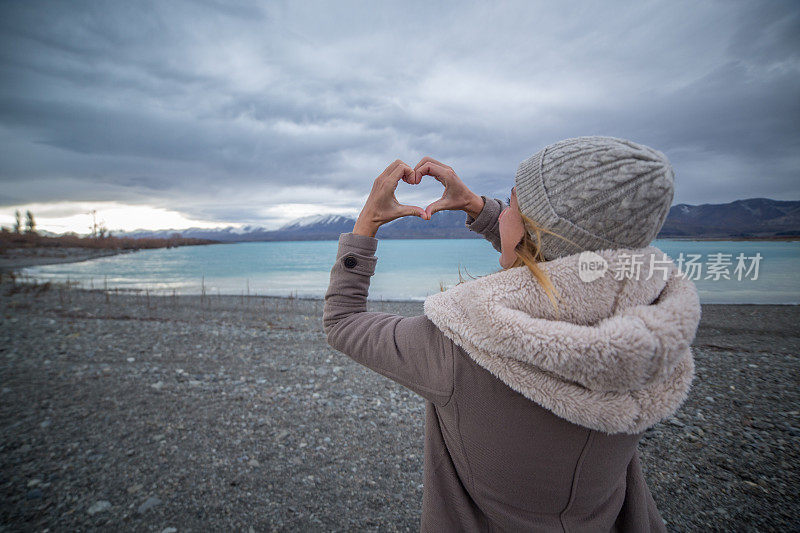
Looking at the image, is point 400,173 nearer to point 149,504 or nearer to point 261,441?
point 149,504

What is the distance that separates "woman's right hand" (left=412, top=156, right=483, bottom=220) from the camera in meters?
1.37

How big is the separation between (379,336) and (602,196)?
720 millimetres

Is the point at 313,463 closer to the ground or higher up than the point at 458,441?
closer to the ground

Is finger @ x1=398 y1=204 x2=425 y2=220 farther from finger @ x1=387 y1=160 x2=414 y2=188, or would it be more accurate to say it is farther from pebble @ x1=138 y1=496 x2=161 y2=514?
pebble @ x1=138 y1=496 x2=161 y2=514

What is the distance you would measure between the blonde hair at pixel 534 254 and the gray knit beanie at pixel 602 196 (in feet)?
0.05

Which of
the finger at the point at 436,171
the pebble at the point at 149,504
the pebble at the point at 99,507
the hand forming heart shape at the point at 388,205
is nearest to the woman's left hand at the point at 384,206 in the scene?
the hand forming heart shape at the point at 388,205

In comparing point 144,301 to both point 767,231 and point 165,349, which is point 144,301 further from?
point 767,231

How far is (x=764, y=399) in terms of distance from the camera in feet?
16.5

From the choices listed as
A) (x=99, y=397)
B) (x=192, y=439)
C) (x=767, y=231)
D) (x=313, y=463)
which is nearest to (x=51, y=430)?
(x=99, y=397)

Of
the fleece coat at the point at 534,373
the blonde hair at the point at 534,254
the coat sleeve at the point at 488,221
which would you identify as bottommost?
the fleece coat at the point at 534,373

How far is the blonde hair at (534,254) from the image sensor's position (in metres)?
0.87

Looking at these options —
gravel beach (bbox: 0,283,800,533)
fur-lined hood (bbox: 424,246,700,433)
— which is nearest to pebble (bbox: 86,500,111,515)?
gravel beach (bbox: 0,283,800,533)

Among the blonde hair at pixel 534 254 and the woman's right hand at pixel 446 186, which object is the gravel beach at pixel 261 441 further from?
the blonde hair at pixel 534 254

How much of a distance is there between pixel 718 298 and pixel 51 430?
22873 mm
